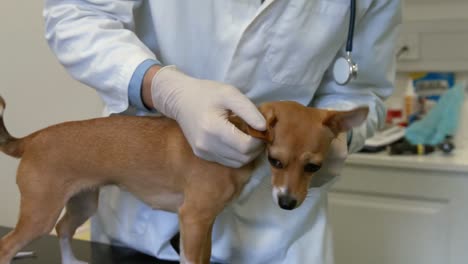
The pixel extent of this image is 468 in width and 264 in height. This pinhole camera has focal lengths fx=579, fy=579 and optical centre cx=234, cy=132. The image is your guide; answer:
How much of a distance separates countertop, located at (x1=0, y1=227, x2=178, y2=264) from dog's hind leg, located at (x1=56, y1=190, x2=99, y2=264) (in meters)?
0.04

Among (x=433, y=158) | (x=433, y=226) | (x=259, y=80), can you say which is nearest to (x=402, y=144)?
(x=433, y=158)

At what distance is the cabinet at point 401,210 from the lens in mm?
1478

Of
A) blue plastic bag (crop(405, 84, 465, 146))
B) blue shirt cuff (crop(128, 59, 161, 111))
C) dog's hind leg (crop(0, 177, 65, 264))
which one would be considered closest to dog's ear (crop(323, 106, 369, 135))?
blue shirt cuff (crop(128, 59, 161, 111))

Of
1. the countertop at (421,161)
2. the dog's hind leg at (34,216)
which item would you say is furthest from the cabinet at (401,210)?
the dog's hind leg at (34,216)

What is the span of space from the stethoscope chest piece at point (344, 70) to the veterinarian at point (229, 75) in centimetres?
3

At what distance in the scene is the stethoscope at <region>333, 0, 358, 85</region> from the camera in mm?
876

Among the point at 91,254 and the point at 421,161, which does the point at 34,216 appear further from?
the point at 421,161

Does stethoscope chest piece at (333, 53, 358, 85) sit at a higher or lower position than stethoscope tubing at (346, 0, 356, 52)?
lower

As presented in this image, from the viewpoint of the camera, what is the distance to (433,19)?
1744mm

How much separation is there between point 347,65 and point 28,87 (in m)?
0.98

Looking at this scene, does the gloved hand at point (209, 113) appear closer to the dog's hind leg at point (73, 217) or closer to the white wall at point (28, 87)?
the dog's hind leg at point (73, 217)

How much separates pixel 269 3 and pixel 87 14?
268mm

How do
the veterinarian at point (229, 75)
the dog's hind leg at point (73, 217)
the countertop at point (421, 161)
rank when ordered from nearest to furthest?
1. the veterinarian at point (229, 75)
2. the dog's hind leg at point (73, 217)
3. the countertop at point (421, 161)

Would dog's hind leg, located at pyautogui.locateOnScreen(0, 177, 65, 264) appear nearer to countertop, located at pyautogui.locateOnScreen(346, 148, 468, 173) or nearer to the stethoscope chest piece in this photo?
the stethoscope chest piece
